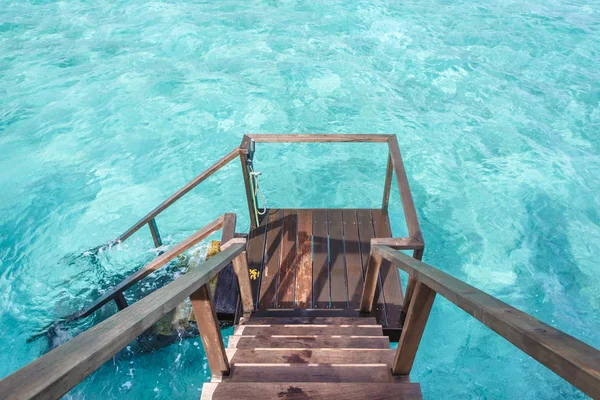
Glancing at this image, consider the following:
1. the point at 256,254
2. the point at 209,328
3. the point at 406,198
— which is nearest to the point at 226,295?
the point at 256,254

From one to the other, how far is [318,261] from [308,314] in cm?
67

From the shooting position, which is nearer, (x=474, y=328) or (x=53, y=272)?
(x=474, y=328)

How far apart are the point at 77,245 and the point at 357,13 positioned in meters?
11.1

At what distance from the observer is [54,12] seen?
44.8ft

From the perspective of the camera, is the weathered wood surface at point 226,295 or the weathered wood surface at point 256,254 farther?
the weathered wood surface at point 256,254

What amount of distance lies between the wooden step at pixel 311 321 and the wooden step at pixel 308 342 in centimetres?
52

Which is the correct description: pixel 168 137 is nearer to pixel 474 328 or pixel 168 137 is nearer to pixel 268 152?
pixel 268 152

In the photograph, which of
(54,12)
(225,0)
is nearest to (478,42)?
(225,0)

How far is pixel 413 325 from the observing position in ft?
6.16

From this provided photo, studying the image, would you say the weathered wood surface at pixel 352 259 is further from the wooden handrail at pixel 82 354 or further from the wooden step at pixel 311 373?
the wooden handrail at pixel 82 354

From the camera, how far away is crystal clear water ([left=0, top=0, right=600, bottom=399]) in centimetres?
555

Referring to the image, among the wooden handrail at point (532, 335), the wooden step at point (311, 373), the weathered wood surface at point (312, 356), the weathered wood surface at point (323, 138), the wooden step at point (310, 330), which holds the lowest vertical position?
the wooden step at point (310, 330)

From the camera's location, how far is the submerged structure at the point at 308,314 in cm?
91

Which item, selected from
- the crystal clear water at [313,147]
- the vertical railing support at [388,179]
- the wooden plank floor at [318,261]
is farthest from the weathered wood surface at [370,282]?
the crystal clear water at [313,147]
